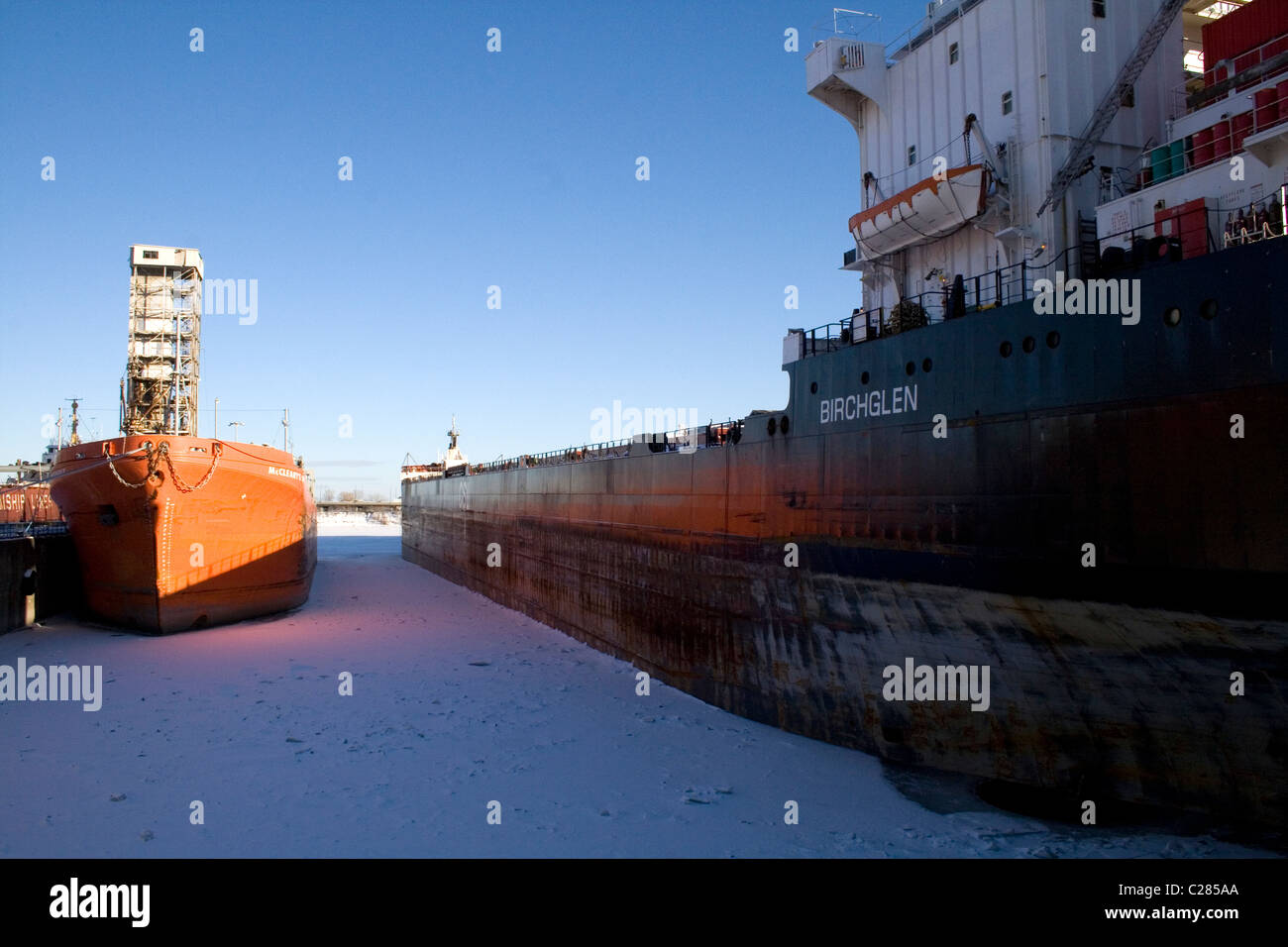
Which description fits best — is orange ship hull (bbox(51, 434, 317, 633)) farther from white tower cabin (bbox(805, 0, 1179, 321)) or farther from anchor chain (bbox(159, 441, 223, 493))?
white tower cabin (bbox(805, 0, 1179, 321))

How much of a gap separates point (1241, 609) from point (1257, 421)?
1.80 metres

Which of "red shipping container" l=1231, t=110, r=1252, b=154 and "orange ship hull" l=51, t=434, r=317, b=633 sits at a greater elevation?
"red shipping container" l=1231, t=110, r=1252, b=154

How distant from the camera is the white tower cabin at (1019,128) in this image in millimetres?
11664

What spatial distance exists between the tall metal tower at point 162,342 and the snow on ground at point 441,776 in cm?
1203

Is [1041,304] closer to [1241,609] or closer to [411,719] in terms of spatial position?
[1241,609]

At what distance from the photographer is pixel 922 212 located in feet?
43.5

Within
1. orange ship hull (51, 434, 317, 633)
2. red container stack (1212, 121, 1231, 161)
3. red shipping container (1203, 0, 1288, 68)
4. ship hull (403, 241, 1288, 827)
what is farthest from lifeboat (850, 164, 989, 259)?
orange ship hull (51, 434, 317, 633)

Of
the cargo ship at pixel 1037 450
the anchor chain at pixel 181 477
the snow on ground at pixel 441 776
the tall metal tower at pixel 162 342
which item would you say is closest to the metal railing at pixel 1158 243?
the cargo ship at pixel 1037 450

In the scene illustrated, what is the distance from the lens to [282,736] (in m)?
12.2

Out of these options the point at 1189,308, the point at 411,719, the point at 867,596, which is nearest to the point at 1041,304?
the point at 1189,308

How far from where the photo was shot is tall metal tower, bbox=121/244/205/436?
88.7ft

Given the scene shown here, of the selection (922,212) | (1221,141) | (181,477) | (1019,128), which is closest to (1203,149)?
(1221,141)

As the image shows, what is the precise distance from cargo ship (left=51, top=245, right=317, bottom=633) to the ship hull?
49.6ft

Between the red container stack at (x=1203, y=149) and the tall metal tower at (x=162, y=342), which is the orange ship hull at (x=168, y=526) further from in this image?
the red container stack at (x=1203, y=149)
